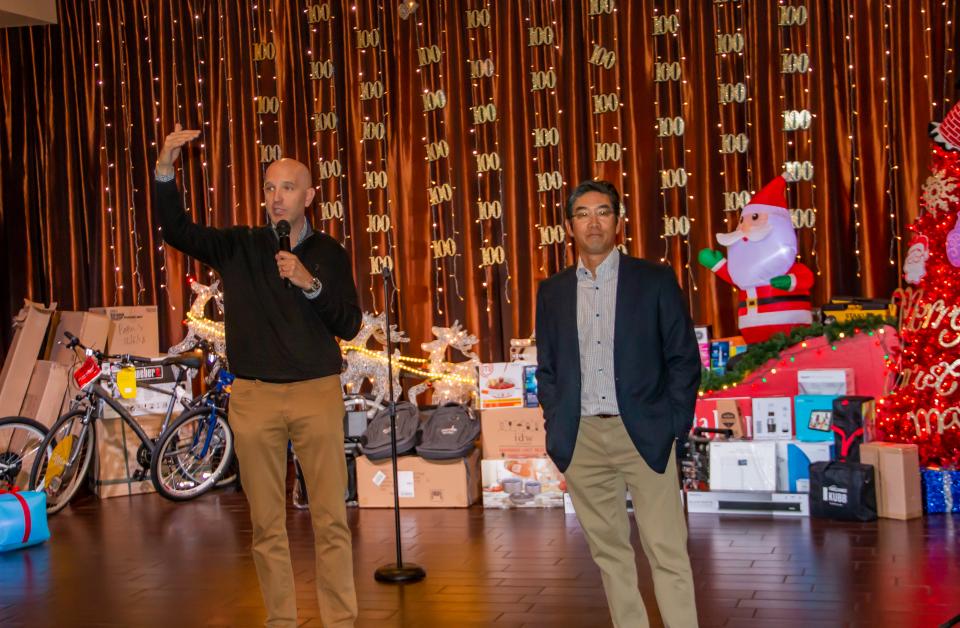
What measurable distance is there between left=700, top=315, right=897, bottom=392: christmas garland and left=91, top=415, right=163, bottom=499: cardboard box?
13.1ft

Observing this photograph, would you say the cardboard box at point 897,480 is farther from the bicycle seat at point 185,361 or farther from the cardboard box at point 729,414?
the bicycle seat at point 185,361

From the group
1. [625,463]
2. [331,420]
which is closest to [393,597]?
[331,420]

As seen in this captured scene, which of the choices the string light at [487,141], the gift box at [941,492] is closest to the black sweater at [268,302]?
the gift box at [941,492]

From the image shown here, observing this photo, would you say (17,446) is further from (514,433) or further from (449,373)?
(514,433)

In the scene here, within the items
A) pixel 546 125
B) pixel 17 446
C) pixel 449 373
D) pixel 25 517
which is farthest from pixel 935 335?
pixel 17 446

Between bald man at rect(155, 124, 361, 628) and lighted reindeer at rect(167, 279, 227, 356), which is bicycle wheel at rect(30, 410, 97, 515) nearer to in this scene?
lighted reindeer at rect(167, 279, 227, 356)

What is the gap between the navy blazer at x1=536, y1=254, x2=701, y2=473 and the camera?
10.1ft

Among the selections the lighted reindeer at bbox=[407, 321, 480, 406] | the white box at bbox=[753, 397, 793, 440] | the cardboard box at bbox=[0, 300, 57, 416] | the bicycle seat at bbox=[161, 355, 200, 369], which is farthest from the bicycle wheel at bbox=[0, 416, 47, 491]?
the white box at bbox=[753, 397, 793, 440]

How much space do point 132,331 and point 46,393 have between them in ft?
2.71

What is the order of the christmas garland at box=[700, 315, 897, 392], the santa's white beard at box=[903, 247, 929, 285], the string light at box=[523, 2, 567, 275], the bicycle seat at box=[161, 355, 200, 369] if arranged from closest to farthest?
1. the santa's white beard at box=[903, 247, 929, 285]
2. the christmas garland at box=[700, 315, 897, 392]
3. the bicycle seat at box=[161, 355, 200, 369]
4. the string light at box=[523, 2, 567, 275]

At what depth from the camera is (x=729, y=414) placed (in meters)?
6.22

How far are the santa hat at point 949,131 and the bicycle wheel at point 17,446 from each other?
5701mm

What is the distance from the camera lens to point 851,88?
7.89 metres

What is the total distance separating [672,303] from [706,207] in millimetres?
5219
